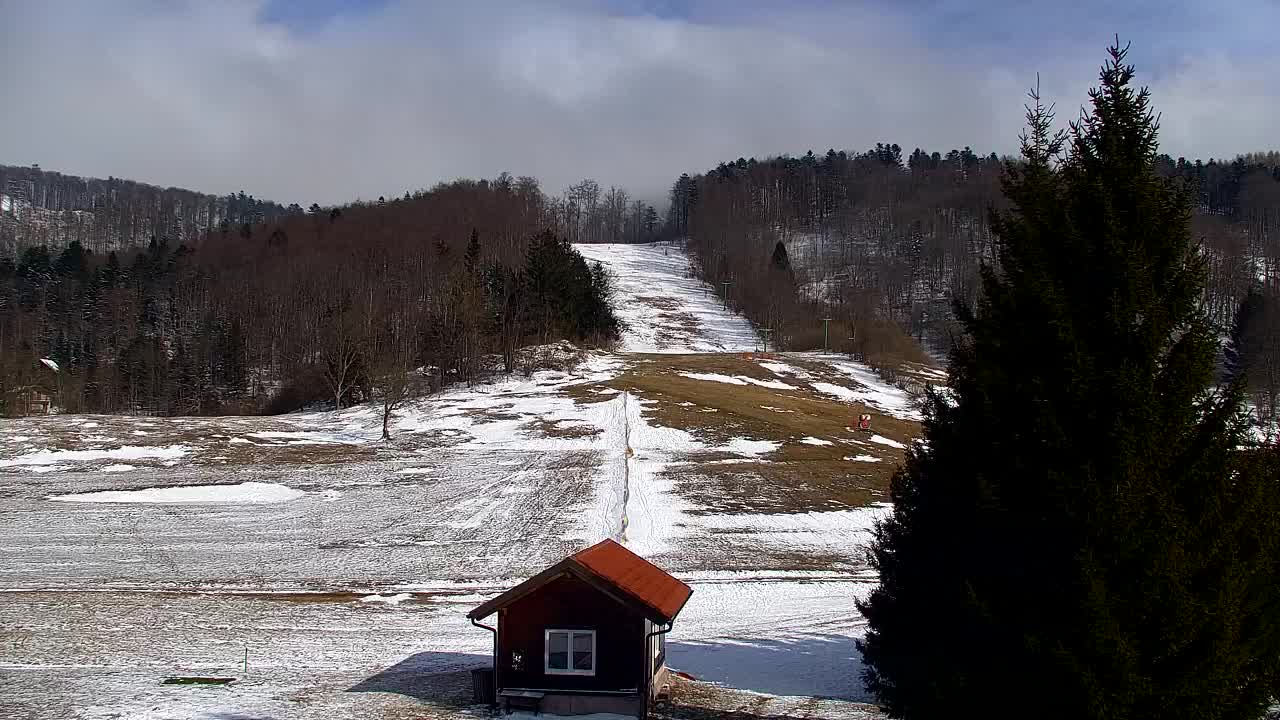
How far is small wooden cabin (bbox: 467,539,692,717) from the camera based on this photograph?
19.0 m

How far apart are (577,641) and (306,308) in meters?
98.0

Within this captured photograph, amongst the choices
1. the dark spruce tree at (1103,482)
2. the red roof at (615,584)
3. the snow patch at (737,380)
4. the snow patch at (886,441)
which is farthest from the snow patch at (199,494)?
the snow patch at (737,380)

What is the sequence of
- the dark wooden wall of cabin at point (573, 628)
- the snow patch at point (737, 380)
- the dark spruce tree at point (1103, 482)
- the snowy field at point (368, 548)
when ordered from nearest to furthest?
the dark spruce tree at point (1103, 482), the dark wooden wall of cabin at point (573, 628), the snowy field at point (368, 548), the snow patch at point (737, 380)

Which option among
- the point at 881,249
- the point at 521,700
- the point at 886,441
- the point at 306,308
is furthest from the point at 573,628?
the point at 881,249

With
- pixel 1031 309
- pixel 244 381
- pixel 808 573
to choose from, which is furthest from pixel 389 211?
pixel 1031 309

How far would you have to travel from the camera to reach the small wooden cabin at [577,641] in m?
19.0

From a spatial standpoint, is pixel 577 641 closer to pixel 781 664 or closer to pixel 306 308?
pixel 781 664

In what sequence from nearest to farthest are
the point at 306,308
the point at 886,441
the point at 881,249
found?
the point at 886,441 → the point at 306,308 → the point at 881,249

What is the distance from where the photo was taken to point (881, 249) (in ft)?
553

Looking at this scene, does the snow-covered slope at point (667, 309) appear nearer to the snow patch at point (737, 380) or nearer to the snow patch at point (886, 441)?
the snow patch at point (737, 380)

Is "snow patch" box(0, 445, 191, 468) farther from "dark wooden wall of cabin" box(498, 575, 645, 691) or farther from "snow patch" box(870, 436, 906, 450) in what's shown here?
"snow patch" box(870, 436, 906, 450)

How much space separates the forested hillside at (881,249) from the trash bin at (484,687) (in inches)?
3227

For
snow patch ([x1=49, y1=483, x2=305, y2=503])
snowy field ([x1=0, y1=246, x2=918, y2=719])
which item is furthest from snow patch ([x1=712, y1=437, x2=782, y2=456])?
snow patch ([x1=49, y1=483, x2=305, y2=503])

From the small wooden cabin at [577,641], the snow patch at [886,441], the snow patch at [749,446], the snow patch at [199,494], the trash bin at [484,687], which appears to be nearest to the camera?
the small wooden cabin at [577,641]
